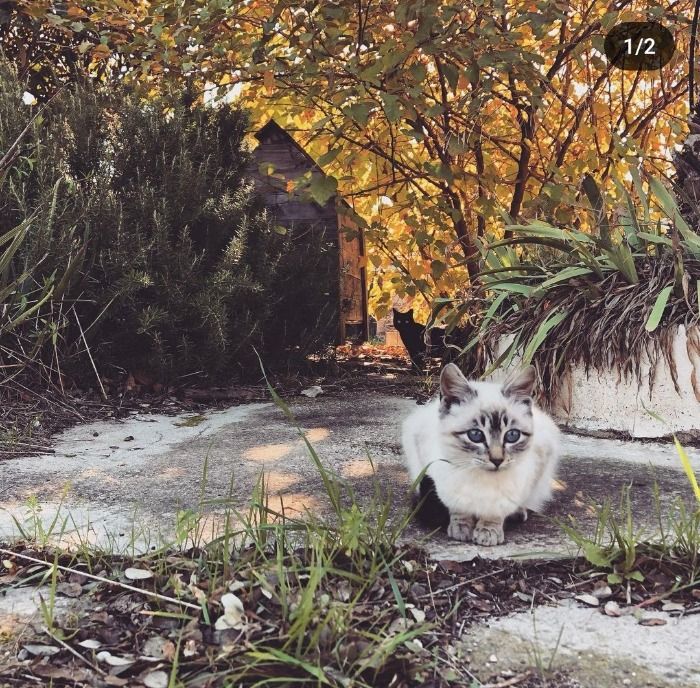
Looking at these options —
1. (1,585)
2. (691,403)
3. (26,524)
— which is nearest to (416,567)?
(1,585)

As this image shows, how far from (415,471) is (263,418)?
172 cm

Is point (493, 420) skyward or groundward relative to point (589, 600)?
skyward

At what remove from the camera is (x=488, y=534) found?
195cm

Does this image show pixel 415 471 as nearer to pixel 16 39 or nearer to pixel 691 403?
pixel 691 403

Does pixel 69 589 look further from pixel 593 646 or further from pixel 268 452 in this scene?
pixel 268 452

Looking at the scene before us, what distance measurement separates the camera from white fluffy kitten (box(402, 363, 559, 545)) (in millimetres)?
1954

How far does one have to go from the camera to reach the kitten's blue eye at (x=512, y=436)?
1974 mm

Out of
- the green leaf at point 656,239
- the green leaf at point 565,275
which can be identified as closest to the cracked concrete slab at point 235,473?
the green leaf at point 565,275

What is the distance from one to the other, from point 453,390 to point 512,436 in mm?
209

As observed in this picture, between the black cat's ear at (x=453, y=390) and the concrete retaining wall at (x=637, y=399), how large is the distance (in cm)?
145

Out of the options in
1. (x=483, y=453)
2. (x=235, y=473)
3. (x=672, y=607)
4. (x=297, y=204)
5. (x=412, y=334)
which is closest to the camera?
(x=672, y=607)

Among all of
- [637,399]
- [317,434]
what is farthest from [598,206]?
[317,434]

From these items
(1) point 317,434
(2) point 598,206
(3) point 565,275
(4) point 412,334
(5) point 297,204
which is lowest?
(1) point 317,434

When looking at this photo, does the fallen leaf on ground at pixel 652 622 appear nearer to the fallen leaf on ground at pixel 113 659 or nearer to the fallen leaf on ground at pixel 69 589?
the fallen leaf on ground at pixel 113 659
